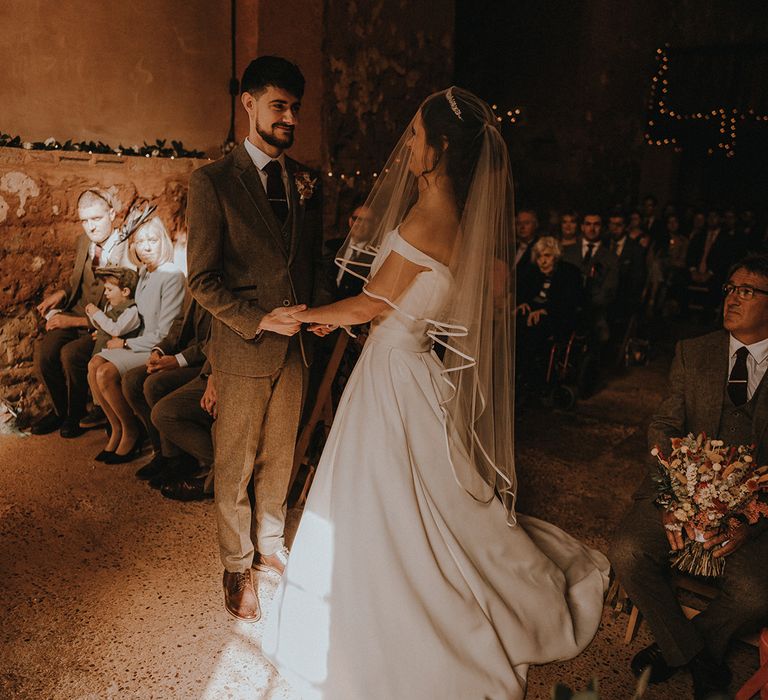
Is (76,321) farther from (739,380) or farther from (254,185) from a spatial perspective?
(739,380)

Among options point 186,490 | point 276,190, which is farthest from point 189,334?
point 276,190

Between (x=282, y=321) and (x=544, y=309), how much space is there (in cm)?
360

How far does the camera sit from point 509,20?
412 inches

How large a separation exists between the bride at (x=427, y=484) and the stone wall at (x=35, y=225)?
102 inches

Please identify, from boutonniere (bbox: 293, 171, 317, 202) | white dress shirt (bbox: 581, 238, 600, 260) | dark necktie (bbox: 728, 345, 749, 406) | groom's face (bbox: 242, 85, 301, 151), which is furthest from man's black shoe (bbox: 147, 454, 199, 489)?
white dress shirt (bbox: 581, 238, 600, 260)

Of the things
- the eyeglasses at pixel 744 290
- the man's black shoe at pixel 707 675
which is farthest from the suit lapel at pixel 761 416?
the man's black shoe at pixel 707 675

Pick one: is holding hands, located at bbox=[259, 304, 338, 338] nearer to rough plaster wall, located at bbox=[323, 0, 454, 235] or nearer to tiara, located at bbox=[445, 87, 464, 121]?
tiara, located at bbox=[445, 87, 464, 121]

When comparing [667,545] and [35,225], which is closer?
[667,545]

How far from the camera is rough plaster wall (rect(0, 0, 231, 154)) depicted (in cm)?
423

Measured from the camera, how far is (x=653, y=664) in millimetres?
2529

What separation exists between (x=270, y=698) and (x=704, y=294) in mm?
9147

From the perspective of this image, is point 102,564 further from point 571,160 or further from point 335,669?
point 571,160

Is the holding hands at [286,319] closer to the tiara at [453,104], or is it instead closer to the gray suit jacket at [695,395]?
the tiara at [453,104]

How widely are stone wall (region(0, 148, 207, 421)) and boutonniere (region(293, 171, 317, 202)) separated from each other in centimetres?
243
